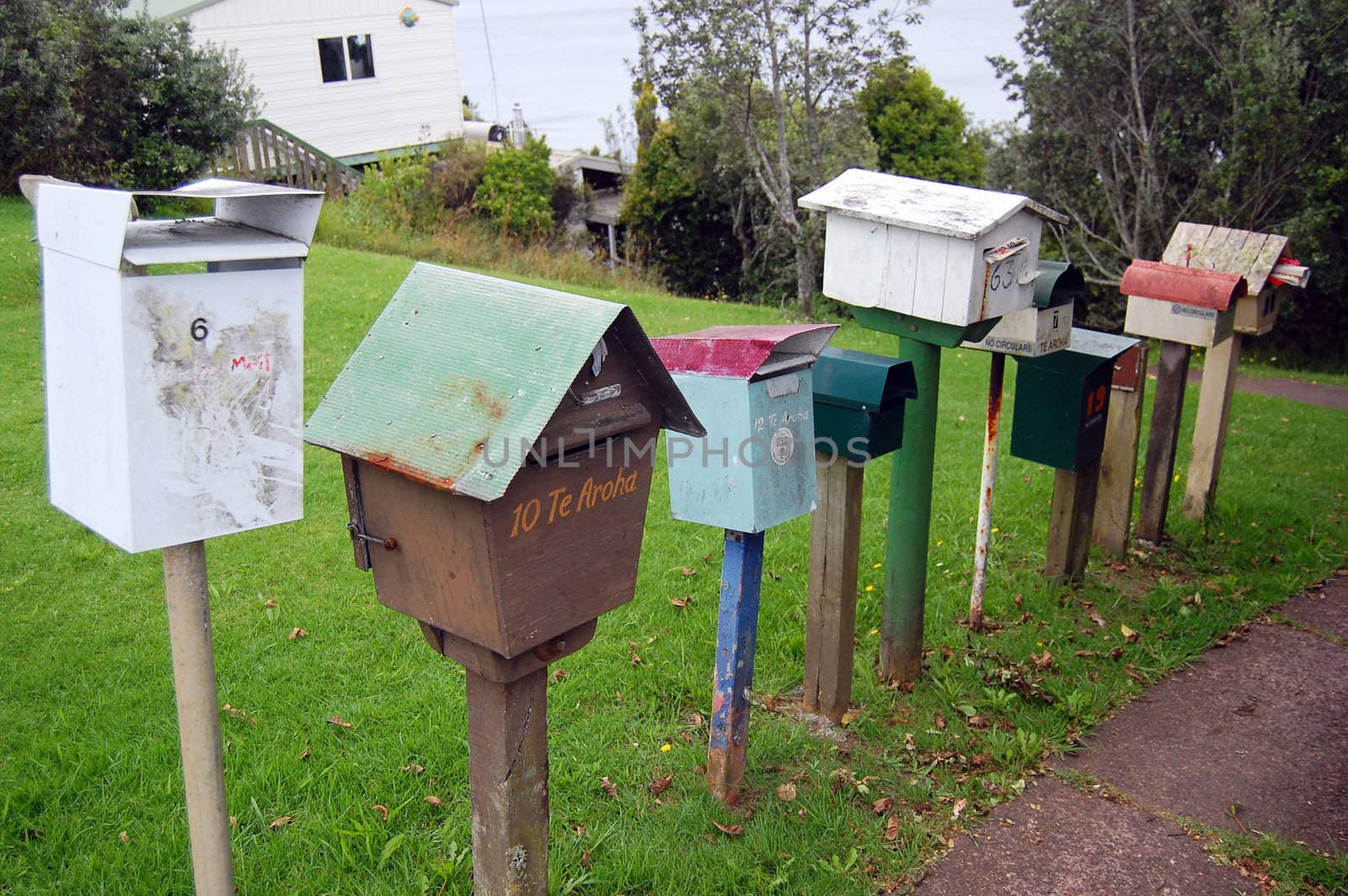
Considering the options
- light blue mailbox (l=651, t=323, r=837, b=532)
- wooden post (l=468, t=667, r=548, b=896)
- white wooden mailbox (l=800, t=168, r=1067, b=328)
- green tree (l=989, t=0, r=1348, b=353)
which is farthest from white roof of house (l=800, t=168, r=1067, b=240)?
green tree (l=989, t=0, r=1348, b=353)

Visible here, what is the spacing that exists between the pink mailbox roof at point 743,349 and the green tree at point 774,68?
11.7m

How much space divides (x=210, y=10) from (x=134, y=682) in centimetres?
1717

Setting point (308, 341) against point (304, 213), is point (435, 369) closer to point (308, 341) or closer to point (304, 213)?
point (304, 213)

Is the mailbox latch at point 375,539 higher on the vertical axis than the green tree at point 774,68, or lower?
lower

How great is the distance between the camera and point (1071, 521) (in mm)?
4840

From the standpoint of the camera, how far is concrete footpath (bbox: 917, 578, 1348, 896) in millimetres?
3197

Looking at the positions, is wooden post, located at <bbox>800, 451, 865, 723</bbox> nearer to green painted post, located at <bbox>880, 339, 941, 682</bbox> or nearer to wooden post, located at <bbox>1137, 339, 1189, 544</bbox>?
green painted post, located at <bbox>880, 339, 941, 682</bbox>

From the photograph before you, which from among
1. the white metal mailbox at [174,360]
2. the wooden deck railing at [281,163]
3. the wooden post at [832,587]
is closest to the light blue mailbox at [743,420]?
the wooden post at [832,587]

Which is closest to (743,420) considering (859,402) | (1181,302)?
(859,402)

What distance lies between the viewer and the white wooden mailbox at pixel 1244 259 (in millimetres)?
5297

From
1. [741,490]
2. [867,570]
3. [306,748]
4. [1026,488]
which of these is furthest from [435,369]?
[1026,488]

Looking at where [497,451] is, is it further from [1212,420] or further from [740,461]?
[1212,420]

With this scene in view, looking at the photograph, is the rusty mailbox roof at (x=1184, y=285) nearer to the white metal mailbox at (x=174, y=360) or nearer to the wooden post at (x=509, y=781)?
the wooden post at (x=509, y=781)

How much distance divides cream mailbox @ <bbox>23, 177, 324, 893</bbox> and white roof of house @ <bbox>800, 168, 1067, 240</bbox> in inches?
78.3
